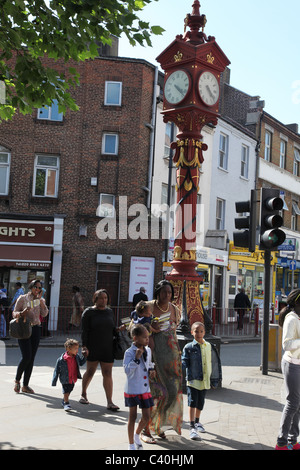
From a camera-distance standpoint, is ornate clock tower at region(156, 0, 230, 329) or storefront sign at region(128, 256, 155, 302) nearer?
ornate clock tower at region(156, 0, 230, 329)

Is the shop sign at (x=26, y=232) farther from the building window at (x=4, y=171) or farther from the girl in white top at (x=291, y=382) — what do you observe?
the girl in white top at (x=291, y=382)

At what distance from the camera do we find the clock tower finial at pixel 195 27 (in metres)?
10.2

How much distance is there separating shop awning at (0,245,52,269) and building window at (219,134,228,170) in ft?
37.2

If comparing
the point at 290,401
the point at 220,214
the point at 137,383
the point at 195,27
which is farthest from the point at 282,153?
the point at 137,383

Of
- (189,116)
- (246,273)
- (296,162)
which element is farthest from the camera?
(296,162)

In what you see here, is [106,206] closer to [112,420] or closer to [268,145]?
[268,145]

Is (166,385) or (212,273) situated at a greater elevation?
(212,273)

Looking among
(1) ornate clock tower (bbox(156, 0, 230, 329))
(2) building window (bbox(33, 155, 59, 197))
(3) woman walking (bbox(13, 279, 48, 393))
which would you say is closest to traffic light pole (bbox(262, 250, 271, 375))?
(1) ornate clock tower (bbox(156, 0, 230, 329))

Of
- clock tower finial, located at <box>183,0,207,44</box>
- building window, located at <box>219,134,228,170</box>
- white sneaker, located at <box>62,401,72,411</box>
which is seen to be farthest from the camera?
building window, located at <box>219,134,228,170</box>

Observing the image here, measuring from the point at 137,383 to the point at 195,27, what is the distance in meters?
7.08

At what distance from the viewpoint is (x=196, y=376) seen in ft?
21.8

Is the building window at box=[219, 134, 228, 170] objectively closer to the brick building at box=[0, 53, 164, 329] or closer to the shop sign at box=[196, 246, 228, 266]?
the shop sign at box=[196, 246, 228, 266]

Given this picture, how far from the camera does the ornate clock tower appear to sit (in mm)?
9695
